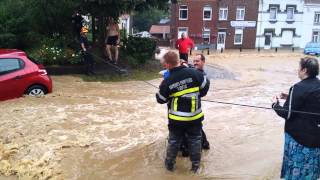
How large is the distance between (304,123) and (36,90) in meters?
8.59

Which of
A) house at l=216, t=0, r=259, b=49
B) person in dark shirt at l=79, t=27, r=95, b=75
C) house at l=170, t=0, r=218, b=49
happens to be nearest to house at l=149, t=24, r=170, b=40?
house at l=170, t=0, r=218, b=49

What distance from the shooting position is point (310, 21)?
54750 mm

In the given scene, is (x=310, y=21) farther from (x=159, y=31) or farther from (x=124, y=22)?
(x=124, y=22)

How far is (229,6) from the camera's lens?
51.5m

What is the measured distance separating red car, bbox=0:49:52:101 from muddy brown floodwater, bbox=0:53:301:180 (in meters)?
0.31

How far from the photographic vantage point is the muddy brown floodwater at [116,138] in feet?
23.8

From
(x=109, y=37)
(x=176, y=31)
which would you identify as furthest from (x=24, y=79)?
(x=176, y=31)

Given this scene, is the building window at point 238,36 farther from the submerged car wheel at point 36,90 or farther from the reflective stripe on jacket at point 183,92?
the reflective stripe on jacket at point 183,92

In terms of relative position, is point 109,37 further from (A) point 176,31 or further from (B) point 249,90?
(A) point 176,31

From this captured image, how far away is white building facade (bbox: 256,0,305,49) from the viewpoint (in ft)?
175

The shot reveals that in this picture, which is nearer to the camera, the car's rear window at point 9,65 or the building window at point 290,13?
the car's rear window at point 9,65

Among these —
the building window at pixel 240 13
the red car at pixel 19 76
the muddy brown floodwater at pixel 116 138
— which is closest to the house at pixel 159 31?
the building window at pixel 240 13

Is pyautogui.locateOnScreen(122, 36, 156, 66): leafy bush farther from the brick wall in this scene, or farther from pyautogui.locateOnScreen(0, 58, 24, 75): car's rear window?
the brick wall

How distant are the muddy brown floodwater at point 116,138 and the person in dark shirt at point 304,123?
153 centimetres
